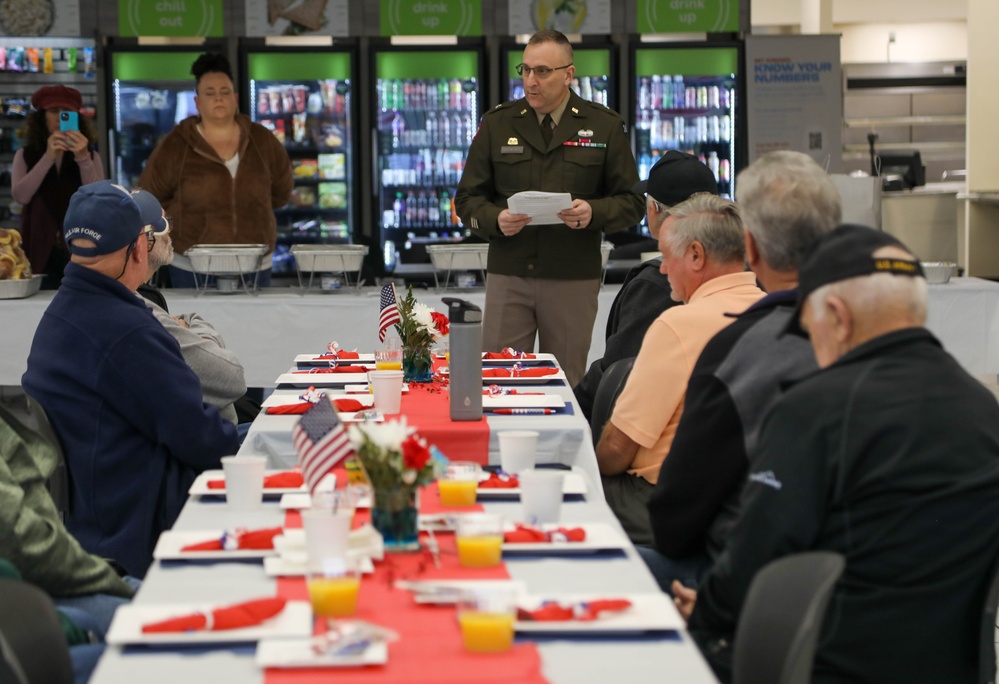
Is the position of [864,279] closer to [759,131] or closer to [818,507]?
[818,507]

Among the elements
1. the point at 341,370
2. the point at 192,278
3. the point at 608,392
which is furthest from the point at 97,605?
the point at 192,278

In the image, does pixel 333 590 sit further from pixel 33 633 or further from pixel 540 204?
pixel 540 204

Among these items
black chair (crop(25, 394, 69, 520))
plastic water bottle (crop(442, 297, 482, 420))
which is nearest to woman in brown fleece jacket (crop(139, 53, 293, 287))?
black chair (crop(25, 394, 69, 520))

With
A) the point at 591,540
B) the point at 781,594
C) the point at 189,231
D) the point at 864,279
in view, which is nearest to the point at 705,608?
the point at 591,540

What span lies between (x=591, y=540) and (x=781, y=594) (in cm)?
40

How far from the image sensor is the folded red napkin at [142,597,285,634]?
5.20ft

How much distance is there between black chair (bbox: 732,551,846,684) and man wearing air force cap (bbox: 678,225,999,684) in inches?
6.0

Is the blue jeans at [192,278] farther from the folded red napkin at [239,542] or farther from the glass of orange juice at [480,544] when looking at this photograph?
the glass of orange juice at [480,544]

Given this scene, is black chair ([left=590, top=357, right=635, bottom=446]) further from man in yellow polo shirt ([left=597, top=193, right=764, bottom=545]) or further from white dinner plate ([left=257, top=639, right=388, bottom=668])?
white dinner plate ([left=257, top=639, right=388, bottom=668])

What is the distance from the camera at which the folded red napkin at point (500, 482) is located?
7.77ft

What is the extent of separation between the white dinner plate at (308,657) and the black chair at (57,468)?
1643 millimetres

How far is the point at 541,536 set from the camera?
2.00 meters

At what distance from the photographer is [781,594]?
169 cm

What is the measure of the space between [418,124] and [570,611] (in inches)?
281
